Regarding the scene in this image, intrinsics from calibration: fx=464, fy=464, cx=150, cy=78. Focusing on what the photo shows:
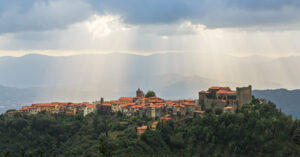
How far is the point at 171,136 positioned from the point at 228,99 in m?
12.3

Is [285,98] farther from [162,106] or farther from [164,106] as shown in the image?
[162,106]

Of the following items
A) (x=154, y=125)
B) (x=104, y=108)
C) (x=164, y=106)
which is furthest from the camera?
(x=104, y=108)

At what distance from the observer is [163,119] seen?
252 ft

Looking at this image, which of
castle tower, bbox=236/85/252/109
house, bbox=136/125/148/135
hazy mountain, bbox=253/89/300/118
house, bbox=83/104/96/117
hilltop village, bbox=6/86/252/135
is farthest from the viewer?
hazy mountain, bbox=253/89/300/118

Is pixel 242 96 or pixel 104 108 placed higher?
pixel 242 96

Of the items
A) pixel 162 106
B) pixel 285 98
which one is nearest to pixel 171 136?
pixel 162 106

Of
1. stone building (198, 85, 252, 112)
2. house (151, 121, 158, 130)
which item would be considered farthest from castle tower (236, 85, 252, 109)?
house (151, 121, 158, 130)

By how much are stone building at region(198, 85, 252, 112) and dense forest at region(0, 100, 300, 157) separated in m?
1.50

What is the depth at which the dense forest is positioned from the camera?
67.9 m

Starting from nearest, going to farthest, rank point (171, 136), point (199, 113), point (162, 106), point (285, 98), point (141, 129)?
point (171, 136)
point (141, 129)
point (199, 113)
point (162, 106)
point (285, 98)

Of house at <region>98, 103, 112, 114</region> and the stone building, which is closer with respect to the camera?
the stone building

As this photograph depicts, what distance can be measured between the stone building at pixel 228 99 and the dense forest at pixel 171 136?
150 centimetres

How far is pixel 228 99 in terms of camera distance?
7719 centimetres

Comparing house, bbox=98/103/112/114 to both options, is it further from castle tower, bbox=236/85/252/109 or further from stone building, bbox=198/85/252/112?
castle tower, bbox=236/85/252/109
